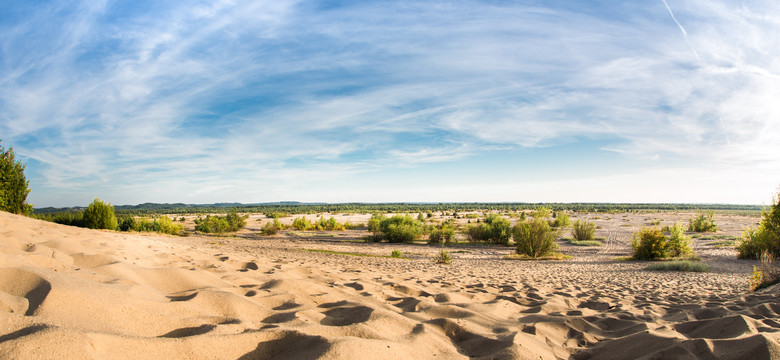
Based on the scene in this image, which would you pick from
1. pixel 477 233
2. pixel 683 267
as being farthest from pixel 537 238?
pixel 477 233

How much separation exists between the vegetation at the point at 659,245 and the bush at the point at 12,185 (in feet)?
88.7

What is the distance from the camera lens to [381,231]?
26938mm

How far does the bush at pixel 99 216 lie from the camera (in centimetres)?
1833

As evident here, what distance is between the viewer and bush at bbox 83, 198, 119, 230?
18328 millimetres

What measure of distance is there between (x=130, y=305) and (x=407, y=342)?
6.88 ft

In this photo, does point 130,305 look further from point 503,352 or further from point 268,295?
point 503,352

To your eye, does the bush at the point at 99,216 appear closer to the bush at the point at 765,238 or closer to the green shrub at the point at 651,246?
the green shrub at the point at 651,246

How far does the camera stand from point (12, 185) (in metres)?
15.8

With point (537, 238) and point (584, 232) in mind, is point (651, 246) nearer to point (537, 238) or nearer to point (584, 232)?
point (537, 238)

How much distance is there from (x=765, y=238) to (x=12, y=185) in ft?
102

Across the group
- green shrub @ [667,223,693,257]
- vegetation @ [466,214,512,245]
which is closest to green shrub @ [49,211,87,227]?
vegetation @ [466,214,512,245]

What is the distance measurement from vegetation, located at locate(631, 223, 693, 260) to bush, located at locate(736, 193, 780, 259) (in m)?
1.86

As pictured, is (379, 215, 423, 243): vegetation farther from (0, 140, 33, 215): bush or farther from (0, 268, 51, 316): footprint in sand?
(0, 268, 51, 316): footprint in sand

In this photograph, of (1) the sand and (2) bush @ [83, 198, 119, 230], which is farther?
(2) bush @ [83, 198, 119, 230]
